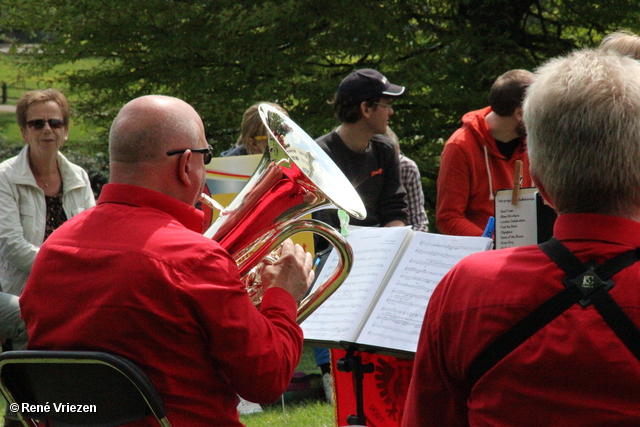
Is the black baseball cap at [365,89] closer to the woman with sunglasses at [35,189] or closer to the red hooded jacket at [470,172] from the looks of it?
the red hooded jacket at [470,172]

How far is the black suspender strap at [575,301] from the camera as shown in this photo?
1.20 m

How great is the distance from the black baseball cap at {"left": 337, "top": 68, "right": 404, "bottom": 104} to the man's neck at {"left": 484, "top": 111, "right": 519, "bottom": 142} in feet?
1.83

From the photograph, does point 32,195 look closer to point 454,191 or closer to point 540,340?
point 454,191

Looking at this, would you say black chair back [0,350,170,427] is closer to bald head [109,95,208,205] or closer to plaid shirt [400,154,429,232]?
bald head [109,95,208,205]

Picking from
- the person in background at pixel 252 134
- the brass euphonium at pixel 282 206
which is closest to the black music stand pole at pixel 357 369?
the brass euphonium at pixel 282 206

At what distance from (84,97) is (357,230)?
635 centimetres

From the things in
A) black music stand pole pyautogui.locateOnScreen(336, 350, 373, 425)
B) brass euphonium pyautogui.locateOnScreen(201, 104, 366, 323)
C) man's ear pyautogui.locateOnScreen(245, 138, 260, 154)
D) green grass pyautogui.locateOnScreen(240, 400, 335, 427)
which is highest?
brass euphonium pyautogui.locateOnScreen(201, 104, 366, 323)

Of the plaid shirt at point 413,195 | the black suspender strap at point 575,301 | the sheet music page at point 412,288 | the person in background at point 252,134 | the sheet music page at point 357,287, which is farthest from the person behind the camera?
the plaid shirt at point 413,195

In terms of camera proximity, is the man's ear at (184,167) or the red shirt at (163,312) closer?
the red shirt at (163,312)

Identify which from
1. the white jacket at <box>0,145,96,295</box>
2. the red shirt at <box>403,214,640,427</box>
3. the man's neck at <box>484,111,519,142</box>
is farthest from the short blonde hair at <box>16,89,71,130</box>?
the red shirt at <box>403,214,640,427</box>

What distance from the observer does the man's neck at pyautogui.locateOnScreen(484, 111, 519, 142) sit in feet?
12.2

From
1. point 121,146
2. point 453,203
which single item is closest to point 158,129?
point 121,146

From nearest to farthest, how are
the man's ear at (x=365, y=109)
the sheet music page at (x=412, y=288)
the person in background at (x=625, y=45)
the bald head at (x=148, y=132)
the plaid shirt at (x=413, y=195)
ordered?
the bald head at (x=148, y=132), the sheet music page at (x=412, y=288), the person in background at (x=625, y=45), the man's ear at (x=365, y=109), the plaid shirt at (x=413, y=195)

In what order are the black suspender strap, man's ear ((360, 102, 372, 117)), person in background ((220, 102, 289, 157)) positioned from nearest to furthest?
the black suspender strap → man's ear ((360, 102, 372, 117)) → person in background ((220, 102, 289, 157))
